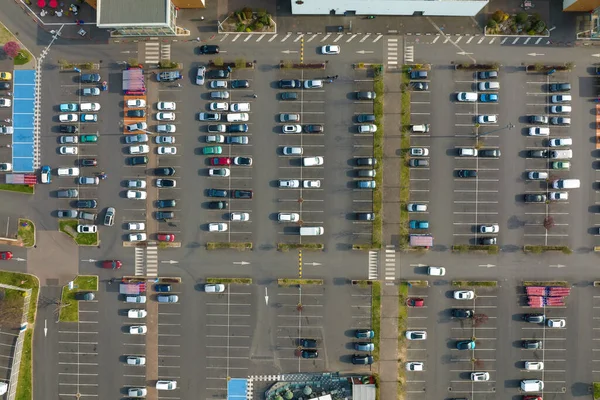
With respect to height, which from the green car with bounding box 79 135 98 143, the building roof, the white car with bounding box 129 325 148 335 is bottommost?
the white car with bounding box 129 325 148 335

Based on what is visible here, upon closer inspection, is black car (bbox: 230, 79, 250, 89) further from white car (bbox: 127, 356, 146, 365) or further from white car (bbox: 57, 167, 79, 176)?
white car (bbox: 127, 356, 146, 365)

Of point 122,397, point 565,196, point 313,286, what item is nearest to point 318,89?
point 313,286

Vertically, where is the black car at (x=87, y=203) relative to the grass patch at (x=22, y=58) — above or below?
below

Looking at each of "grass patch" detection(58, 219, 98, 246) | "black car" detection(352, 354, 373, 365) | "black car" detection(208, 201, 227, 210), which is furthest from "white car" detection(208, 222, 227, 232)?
"black car" detection(352, 354, 373, 365)

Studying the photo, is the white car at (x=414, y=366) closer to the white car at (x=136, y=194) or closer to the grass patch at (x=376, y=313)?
the grass patch at (x=376, y=313)

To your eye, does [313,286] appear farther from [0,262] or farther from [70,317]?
[0,262]

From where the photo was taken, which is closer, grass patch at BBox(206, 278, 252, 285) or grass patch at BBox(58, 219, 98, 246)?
grass patch at BBox(206, 278, 252, 285)

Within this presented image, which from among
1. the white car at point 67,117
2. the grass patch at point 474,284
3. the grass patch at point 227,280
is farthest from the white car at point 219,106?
the grass patch at point 474,284
